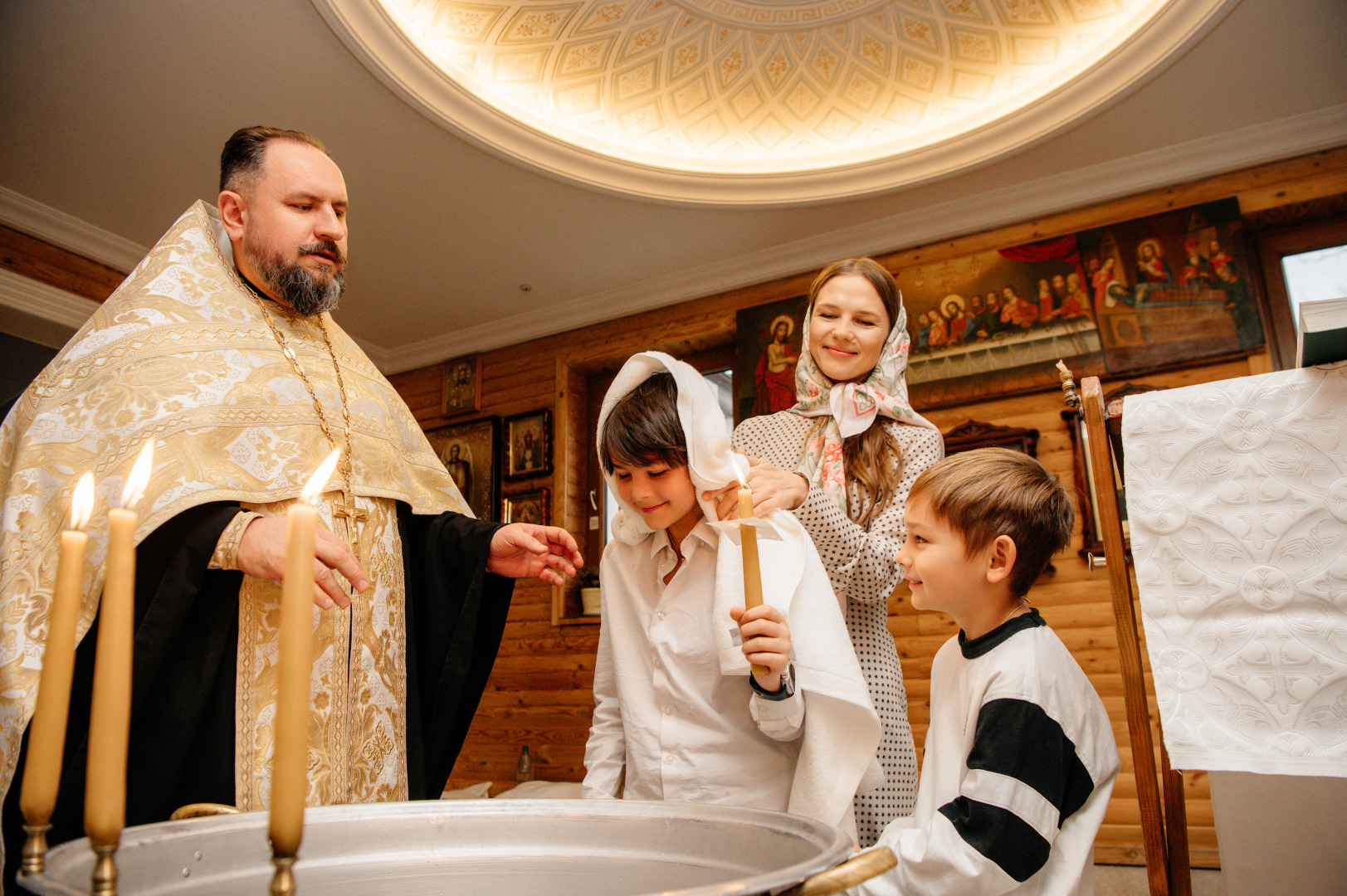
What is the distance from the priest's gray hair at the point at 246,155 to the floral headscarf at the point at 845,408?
4.72 ft

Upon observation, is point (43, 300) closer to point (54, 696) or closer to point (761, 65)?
point (761, 65)

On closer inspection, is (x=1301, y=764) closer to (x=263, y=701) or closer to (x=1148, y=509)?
(x=1148, y=509)

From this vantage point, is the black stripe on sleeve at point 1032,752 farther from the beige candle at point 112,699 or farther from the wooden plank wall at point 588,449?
the wooden plank wall at point 588,449

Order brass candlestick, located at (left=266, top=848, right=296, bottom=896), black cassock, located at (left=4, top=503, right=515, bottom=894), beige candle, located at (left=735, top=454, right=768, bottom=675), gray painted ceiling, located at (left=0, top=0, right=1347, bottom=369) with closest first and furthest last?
1. brass candlestick, located at (left=266, top=848, right=296, bottom=896)
2. beige candle, located at (left=735, top=454, right=768, bottom=675)
3. black cassock, located at (left=4, top=503, right=515, bottom=894)
4. gray painted ceiling, located at (left=0, top=0, right=1347, bottom=369)

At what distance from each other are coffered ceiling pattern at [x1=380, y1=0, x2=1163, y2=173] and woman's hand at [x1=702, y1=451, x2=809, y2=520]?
3.79 meters

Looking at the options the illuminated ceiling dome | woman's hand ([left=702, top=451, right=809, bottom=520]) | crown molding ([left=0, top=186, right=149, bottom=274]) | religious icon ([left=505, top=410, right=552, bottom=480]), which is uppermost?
the illuminated ceiling dome

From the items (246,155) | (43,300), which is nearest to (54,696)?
(246,155)

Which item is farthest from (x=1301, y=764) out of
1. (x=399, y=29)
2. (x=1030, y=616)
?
(x=399, y=29)

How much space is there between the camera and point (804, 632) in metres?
1.55

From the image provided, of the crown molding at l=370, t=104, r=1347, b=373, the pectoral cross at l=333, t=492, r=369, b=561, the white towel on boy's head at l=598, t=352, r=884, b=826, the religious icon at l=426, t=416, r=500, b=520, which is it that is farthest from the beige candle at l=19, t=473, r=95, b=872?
the religious icon at l=426, t=416, r=500, b=520

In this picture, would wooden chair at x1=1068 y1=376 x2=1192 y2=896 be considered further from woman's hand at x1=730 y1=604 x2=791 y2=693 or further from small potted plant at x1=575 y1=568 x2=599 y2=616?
small potted plant at x1=575 y1=568 x2=599 y2=616

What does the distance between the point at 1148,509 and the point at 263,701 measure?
5.85ft

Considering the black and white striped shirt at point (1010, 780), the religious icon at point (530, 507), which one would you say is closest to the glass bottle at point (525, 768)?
the religious icon at point (530, 507)

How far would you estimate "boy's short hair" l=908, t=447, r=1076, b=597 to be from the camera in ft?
5.23
